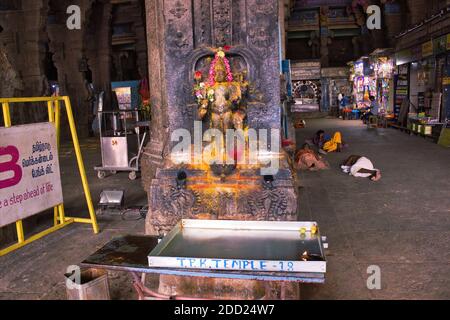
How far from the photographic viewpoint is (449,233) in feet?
17.4

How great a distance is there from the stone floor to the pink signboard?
1.82ft

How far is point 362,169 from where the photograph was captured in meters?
8.73

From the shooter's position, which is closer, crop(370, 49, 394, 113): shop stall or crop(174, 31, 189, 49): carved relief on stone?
crop(174, 31, 189, 49): carved relief on stone

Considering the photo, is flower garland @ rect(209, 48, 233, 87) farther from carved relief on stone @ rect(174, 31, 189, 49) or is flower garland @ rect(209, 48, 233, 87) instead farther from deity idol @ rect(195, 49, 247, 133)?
carved relief on stone @ rect(174, 31, 189, 49)

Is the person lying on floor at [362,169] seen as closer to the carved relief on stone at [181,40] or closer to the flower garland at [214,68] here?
the flower garland at [214,68]

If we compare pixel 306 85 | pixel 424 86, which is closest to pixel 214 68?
pixel 424 86

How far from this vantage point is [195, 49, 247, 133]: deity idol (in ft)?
15.4

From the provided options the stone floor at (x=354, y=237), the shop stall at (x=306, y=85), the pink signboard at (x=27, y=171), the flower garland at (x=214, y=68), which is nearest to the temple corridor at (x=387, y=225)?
the stone floor at (x=354, y=237)

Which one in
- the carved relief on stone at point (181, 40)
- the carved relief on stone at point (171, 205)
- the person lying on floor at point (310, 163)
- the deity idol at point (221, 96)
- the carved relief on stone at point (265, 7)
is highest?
the carved relief on stone at point (265, 7)

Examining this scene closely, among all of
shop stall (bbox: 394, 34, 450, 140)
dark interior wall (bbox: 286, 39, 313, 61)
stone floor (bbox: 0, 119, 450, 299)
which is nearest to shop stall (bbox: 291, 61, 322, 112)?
dark interior wall (bbox: 286, 39, 313, 61)

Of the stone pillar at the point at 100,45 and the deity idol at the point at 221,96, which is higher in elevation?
the stone pillar at the point at 100,45

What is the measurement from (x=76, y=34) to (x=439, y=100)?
13942 millimetres

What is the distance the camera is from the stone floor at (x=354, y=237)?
13.3 ft

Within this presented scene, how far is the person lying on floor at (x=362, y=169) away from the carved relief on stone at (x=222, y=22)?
16.3 ft
